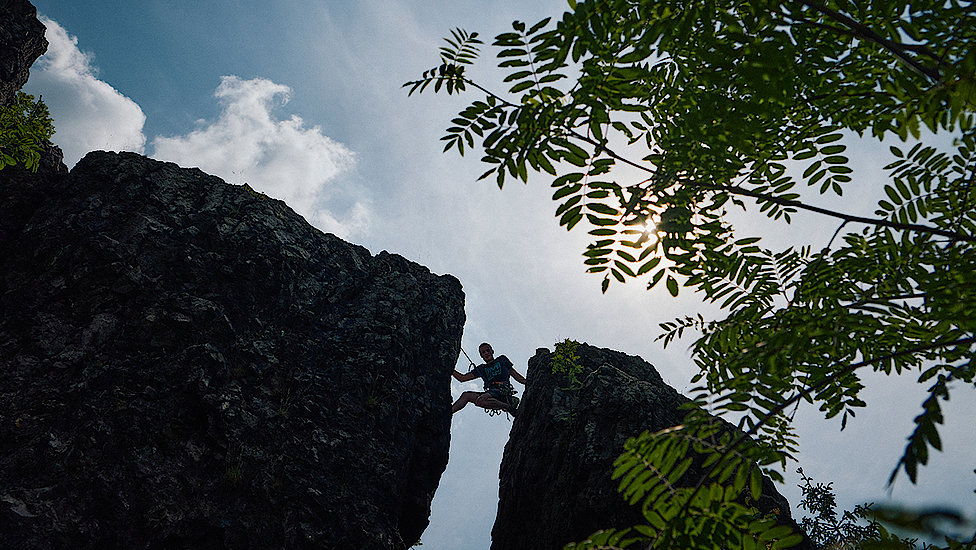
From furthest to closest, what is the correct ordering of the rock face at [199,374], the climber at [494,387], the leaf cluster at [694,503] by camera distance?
the climber at [494,387], the rock face at [199,374], the leaf cluster at [694,503]

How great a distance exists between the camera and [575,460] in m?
8.70

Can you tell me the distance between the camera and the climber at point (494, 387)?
13.5m

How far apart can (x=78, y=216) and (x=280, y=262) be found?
12.7 feet

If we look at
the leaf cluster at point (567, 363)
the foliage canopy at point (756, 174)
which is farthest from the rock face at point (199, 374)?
the foliage canopy at point (756, 174)

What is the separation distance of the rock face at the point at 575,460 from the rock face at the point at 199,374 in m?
2.20

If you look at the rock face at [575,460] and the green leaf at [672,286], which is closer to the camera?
the green leaf at [672,286]

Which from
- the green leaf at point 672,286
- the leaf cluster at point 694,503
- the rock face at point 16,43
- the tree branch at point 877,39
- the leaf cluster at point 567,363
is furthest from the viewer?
the rock face at point 16,43

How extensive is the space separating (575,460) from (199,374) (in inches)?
274

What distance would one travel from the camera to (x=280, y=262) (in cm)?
1084

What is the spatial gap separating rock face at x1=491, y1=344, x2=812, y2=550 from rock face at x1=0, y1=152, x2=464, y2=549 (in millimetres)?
2201

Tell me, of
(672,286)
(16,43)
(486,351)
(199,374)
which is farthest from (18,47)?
(672,286)

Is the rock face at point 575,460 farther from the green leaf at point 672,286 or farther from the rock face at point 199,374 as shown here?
the green leaf at point 672,286

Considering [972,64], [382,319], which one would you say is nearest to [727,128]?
[972,64]

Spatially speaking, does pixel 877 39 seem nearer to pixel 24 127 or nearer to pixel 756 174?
pixel 756 174
